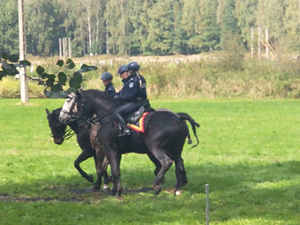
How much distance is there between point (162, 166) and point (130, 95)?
1.56 metres

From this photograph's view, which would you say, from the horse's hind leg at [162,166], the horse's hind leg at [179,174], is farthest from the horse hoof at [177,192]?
the horse's hind leg at [162,166]

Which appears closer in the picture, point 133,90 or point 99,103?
point 133,90

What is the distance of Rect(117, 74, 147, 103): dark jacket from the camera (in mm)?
14180

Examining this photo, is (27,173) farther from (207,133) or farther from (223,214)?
(207,133)

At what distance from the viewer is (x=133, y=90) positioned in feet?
46.5

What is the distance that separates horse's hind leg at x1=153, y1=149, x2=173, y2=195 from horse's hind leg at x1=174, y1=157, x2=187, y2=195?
17.6 inches

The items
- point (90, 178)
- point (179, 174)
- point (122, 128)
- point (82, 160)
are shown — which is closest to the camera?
point (122, 128)

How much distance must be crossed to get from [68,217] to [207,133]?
14.5m

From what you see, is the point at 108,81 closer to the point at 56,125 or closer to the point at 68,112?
the point at 56,125

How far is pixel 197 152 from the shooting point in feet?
68.6

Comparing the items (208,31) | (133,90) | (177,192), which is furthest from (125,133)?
(208,31)

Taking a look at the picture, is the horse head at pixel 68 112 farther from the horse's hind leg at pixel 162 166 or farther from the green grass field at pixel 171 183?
the horse's hind leg at pixel 162 166

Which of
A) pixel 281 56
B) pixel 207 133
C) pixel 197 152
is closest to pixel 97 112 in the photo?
pixel 197 152

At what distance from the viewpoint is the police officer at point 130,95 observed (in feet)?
46.2
